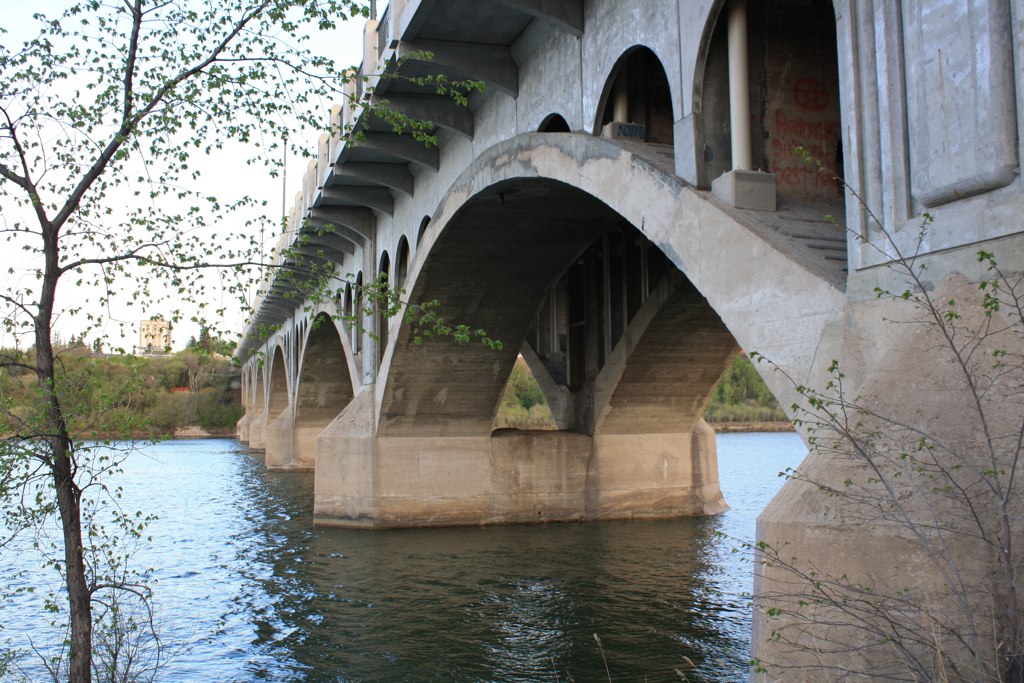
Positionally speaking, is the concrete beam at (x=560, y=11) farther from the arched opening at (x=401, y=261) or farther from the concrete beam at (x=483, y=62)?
the arched opening at (x=401, y=261)

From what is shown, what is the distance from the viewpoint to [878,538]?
4.89m

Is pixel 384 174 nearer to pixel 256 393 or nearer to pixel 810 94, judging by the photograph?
pixel 810 94

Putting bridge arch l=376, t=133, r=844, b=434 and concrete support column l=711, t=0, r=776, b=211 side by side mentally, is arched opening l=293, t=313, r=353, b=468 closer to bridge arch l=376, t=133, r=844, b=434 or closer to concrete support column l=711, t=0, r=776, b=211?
bridge arch l=376, t=133, r=844, b=434

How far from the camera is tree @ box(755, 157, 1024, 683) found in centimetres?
455

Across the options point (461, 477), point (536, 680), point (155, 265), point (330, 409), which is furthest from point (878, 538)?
point (330, 409)

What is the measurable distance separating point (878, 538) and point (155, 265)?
5.71m

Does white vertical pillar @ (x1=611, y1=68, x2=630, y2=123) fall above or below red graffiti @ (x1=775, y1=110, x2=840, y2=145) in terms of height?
above

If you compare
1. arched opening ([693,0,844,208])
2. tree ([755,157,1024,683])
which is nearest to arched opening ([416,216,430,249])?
arched opening ([693,0,844,208])

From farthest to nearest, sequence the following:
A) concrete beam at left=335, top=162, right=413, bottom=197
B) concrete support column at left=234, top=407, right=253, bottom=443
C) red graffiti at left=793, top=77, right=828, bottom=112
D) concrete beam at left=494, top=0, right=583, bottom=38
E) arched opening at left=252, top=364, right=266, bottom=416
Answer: concrete support column at left=234, top=407, right=253, bottom=443
arched opening at left=252, top=364, right=266, bottom=416
concrete beam at left=335, top=162, right=413, bottom=197
concrete beam at left=494, top=0, right=583, bottom=38
red graffiti at left=793, top=77, right=828, bottom=112

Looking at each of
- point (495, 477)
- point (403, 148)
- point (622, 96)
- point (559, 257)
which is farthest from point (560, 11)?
point (495, 477)

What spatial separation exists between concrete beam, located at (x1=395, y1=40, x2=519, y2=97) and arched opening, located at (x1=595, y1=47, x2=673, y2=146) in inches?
124

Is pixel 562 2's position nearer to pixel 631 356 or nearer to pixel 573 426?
pixel 631 356

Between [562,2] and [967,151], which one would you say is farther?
[562,2]

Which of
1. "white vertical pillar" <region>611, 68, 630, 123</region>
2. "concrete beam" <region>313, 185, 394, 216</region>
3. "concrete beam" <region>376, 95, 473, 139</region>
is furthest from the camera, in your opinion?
"concrete beam" <region>313, 185, 394, 216</region>
